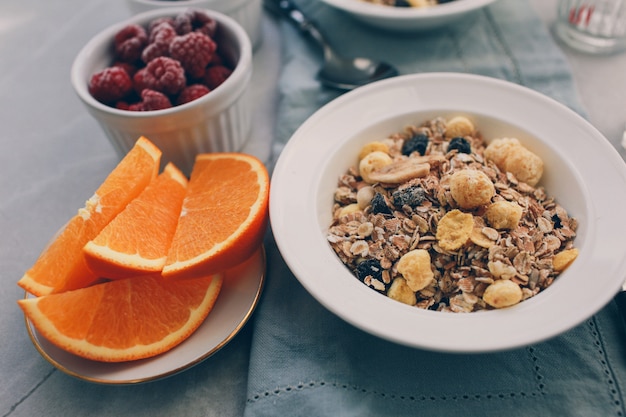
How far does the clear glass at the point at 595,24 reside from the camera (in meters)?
1.18

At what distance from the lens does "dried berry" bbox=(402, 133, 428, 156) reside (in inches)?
34.9

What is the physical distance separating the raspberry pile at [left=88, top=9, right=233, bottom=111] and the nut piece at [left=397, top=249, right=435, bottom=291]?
49 cm

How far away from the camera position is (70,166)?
109 cm

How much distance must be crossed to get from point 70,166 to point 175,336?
0.56 metres

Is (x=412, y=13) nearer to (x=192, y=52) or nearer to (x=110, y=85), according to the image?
(x=192, y=52)

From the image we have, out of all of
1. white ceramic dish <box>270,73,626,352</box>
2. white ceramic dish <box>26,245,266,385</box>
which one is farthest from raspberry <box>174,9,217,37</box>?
white ceramic dish <box>26,245,266,385</box>

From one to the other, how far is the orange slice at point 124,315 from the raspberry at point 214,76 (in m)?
0.40

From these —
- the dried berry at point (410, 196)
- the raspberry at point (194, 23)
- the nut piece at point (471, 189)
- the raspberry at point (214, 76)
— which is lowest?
the dried berry at point (410, 196)

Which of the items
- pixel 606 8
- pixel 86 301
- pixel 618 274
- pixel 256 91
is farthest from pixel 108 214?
pixel 606 8

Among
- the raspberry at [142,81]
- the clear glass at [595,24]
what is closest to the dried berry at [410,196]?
the raspberry at [142,81]

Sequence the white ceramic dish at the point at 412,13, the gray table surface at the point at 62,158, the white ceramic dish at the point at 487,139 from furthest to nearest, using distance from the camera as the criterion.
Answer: the white ceramic dish at the point at 412,13 → the gray table surface at the point at 62,158 → the white ceramic dish at the point at 487,139

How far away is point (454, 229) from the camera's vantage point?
73 cm

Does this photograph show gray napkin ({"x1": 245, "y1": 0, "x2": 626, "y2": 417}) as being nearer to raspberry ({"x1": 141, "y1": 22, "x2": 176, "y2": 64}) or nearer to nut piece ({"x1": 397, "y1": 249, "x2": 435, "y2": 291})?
nut piece ({"x1": 397, "y1": 249, "x2": 435, "y2": 291})

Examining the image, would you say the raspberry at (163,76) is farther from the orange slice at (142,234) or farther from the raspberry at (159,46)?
the orange slice at (142,234)
